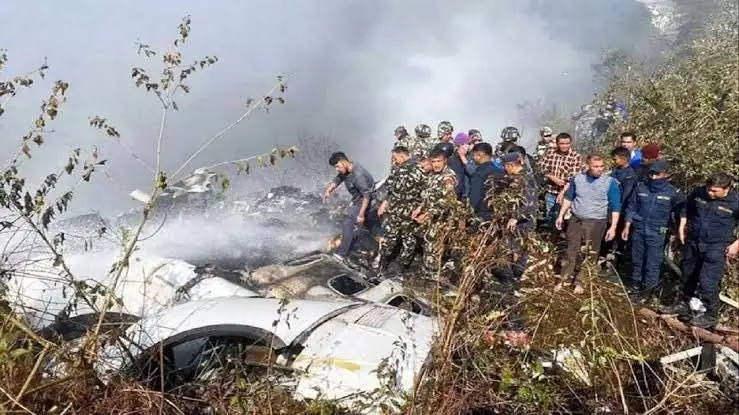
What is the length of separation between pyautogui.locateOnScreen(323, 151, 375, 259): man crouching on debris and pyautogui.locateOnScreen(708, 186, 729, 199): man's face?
3.34 metres

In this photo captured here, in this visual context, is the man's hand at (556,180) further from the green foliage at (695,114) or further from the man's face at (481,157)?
the green foliage at (695,114)

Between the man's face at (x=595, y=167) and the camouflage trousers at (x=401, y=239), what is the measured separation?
1.72 m

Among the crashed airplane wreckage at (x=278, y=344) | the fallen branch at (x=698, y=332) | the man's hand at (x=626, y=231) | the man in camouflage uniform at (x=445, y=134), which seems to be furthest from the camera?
the man in camouflage uniform at (x=445, y=134)

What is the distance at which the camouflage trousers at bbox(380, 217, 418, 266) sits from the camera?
240 inches

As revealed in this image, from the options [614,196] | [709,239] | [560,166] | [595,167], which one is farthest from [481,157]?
[709,239]

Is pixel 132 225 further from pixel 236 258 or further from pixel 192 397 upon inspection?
pixel 192 397

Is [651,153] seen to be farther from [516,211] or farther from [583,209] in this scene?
[516,211]

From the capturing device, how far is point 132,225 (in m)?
7.96

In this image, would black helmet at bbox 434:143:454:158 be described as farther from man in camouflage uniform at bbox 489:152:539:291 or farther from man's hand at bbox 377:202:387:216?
man in camouflage uniform at bbox 489:152:539:291

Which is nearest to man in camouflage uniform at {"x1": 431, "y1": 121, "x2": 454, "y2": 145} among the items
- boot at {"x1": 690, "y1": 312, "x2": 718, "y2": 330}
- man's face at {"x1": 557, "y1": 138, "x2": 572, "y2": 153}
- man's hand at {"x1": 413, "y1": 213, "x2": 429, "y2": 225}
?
man's face at {"x1": 557, "y1": 138, "x2": 572, "y2": 153}

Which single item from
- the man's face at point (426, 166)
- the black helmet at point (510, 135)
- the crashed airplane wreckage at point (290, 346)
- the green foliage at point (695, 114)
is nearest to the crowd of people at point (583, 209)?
the man's face at point (426, 166)

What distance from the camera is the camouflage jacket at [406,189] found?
5848 mm

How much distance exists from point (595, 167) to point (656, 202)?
0.65m

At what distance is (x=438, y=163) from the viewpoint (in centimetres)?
573
